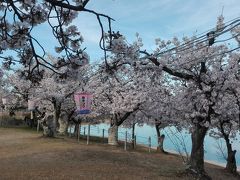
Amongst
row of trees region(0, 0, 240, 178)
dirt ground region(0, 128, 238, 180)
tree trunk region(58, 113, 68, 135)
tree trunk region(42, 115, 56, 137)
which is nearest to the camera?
row of trees region(0, 0, 240, 178)

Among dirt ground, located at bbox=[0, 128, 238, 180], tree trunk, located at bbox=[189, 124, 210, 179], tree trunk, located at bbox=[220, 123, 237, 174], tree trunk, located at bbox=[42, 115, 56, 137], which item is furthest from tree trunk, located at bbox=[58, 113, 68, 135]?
tree trunk, located at bbox=[189, 124, 210, 179]

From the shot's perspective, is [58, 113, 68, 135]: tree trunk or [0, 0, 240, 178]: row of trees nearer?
[0, 0, 240, 178]: row of trees

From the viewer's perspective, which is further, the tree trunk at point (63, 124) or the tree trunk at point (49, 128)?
the tree trunk at point (63, 124)

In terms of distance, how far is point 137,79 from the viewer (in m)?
31.7

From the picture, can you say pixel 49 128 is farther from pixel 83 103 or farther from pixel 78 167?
pixel 78 167

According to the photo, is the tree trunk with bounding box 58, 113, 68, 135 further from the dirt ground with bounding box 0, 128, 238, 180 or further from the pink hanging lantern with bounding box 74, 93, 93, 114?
the pink hanging lantern with bounding box 74, 93, 93, 114

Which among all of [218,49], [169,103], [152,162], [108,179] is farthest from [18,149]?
[218,49]

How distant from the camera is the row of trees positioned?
7.54 meters

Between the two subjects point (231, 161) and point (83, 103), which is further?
point (231, 161)

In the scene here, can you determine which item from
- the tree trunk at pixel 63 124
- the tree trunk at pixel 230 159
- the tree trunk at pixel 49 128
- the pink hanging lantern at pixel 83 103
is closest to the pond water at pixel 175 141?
the tree trunk at pixel 230 159

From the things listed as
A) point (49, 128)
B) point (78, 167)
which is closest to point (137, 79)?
point (49, 128)

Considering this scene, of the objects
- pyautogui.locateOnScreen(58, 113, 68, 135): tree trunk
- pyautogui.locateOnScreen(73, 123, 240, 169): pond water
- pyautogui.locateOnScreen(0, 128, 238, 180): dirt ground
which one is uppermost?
pyautogui.locateOnScreen(58, 113, 68, 135): tree trunk

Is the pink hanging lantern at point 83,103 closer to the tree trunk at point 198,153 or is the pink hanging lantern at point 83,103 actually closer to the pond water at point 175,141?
the pond water at point 175,141

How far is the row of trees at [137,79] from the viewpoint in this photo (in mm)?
7543
